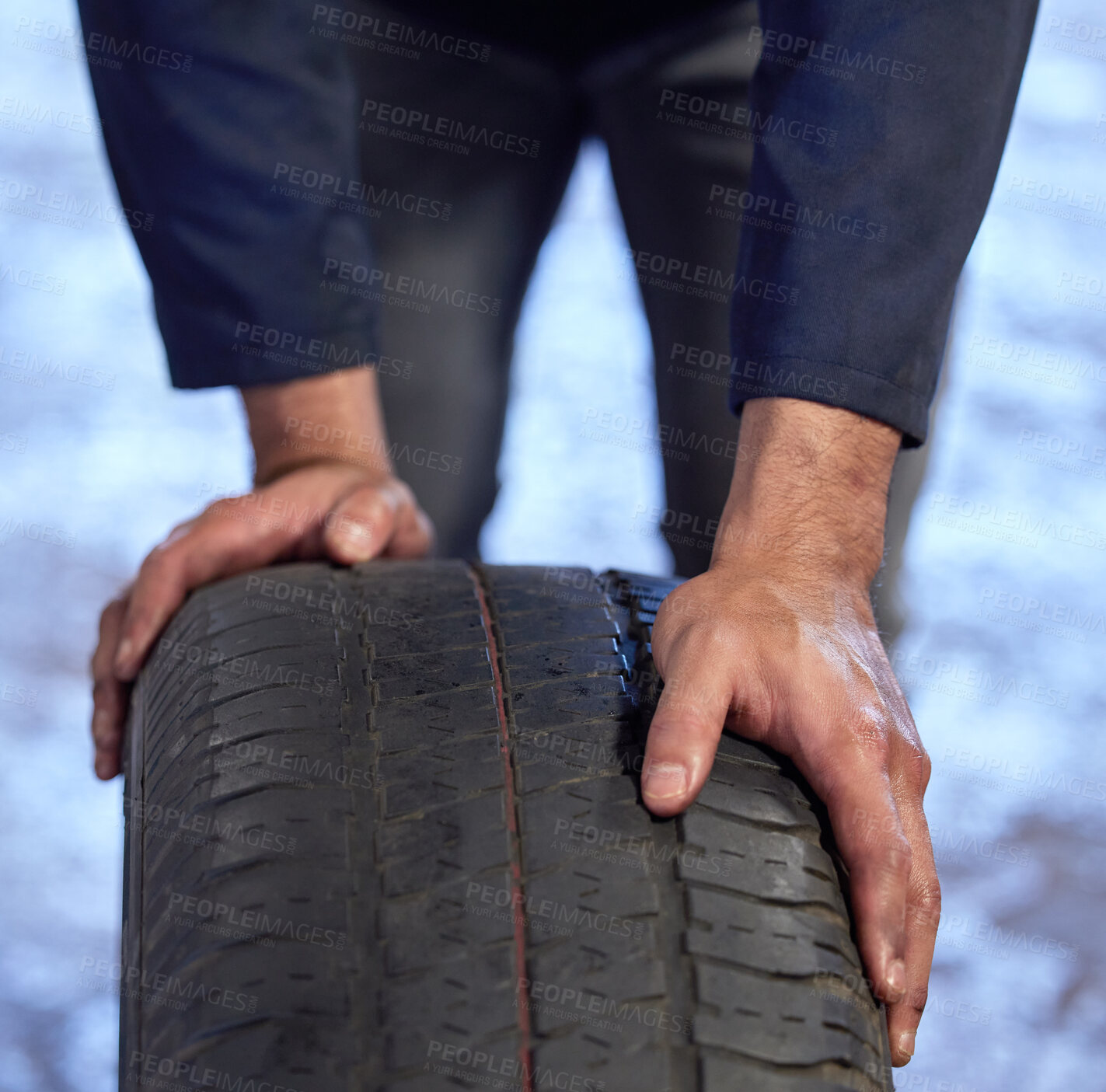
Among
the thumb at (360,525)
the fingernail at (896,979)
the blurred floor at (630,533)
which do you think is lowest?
the blurred floor at (630,533)

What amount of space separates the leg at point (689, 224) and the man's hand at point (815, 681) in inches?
20.9

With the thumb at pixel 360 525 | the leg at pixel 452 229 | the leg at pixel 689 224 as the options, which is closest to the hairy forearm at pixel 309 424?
the thumb at pixel 360 525

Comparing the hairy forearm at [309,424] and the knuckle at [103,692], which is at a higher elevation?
the hairy forearm at [309,424]

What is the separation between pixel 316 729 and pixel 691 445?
0.79 m

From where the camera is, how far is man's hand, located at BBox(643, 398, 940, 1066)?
568mm

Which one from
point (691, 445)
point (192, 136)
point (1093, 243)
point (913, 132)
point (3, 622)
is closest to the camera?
point (913, 132)

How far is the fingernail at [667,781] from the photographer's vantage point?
55cm

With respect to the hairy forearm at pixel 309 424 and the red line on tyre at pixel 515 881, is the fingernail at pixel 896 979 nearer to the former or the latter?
the red line on tyre at pixel 515 881

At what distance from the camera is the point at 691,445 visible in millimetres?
1297

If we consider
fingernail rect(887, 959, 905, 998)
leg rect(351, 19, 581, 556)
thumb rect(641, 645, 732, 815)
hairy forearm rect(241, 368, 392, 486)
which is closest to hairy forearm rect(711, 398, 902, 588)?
thumb rect(641, 645, 732, 815)

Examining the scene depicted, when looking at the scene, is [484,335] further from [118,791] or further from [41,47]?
[41,47]

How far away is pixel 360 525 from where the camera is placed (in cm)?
89

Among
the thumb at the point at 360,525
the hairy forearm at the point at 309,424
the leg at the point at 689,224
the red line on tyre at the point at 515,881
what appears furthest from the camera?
the leg at the point at 689,224

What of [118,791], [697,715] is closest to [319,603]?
[697,715]
